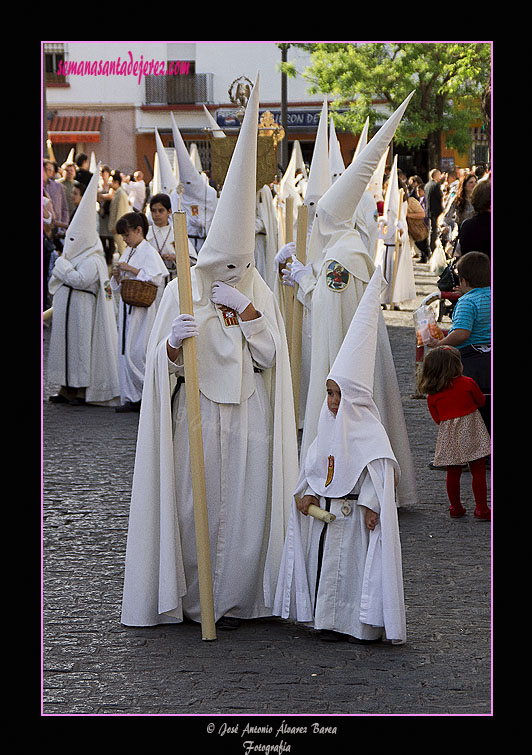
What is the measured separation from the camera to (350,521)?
5.18 metres

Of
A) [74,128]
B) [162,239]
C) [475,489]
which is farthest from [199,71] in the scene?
[475,489]

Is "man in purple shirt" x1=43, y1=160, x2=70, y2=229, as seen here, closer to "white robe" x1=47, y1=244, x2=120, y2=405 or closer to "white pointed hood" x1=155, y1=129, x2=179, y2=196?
"white pointed hood" x1=155, y1=129, x2=179, y2=196

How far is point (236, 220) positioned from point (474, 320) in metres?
3.28

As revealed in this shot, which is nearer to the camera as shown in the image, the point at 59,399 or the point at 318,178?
the point at 318,178

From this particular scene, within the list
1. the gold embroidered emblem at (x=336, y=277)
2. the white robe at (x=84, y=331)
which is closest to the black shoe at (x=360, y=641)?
the gold embroidered emblem at (x=336, y=277)

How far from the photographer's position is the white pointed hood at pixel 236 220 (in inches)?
200

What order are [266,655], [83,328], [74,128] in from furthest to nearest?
[74,128] < [83,328] < [266,655]

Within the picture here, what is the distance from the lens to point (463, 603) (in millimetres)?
5785

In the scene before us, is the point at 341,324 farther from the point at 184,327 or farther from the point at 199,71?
the point at 199,71

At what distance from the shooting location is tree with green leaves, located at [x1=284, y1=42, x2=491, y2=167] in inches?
1109

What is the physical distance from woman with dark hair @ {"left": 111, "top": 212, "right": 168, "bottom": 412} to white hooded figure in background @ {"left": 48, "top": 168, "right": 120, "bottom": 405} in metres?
0.28

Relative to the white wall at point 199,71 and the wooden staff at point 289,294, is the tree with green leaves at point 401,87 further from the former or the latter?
the wooden staff at point 289,294

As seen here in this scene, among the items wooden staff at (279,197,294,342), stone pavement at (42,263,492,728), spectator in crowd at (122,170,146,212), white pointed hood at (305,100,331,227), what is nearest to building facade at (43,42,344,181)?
spectator in crowd at (122,170,146,212)

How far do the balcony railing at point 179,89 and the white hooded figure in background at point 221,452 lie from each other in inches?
1328
